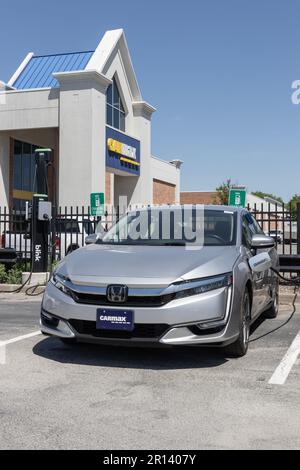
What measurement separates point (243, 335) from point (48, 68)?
2877cm

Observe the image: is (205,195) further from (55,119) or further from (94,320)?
(94,320)

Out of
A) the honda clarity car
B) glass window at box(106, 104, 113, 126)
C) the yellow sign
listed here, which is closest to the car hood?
the honda clarity car

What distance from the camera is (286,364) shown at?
5.37m

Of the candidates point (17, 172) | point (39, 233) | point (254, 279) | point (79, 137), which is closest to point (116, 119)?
point (79, 137)

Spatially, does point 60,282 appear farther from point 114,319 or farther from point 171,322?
point 171,322

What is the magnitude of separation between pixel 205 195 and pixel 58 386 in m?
80.4

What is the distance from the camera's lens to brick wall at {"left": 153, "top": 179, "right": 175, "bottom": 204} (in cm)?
3973

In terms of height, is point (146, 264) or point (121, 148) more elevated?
point (121, 148)

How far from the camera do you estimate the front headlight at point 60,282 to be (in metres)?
5.15

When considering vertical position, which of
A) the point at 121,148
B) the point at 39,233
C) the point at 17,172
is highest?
the point at 121,148

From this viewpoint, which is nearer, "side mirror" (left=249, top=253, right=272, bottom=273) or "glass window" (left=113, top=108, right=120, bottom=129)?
"side mirror" (left=249, top=253, right=272, bottom=273)

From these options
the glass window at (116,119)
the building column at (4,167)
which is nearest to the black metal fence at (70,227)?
the building column at (4,167)

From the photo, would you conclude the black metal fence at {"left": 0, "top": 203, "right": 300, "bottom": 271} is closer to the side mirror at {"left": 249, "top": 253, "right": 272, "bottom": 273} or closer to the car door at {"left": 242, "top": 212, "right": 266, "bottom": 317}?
the side mirror at {"left": 249, "top": 253, "right": 272, "bottom": 273}

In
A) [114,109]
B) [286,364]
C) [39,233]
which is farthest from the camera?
[114,109]
